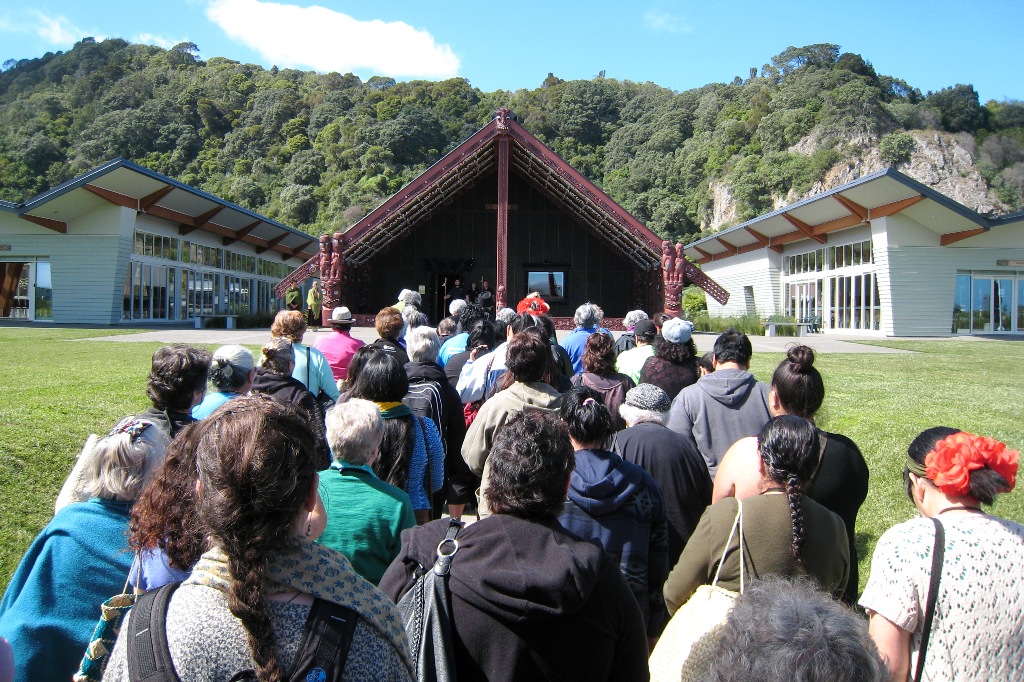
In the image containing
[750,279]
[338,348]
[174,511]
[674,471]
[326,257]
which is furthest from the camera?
[750,279]

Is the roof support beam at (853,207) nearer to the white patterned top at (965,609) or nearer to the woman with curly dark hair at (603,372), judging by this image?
the woman with curly dark hair at (603,372)

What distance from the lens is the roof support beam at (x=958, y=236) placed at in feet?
85.0

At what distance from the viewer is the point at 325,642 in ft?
5.38

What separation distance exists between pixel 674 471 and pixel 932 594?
163cm

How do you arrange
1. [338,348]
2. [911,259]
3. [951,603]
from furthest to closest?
[911,259] < [338,348] < [951,603]

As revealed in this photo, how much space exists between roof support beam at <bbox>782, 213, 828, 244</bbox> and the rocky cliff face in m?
42.5

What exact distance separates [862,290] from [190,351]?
28.6 m

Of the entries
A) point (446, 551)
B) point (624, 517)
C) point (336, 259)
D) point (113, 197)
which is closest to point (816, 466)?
point (624, 517)

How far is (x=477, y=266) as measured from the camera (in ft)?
88.3

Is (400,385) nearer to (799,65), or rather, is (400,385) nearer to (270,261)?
(270,261)

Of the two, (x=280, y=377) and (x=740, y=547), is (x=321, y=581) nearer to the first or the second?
(x=740, y=547)

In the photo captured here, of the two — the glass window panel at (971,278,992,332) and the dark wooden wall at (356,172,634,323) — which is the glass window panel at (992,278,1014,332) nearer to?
the glass window panel at (971,278,992,332)

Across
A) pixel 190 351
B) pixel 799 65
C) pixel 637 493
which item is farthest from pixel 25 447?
pixel 799 65

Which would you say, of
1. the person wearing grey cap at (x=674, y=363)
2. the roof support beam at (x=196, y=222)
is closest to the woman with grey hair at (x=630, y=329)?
the person wearing grey cap at (x=674, y=363)
